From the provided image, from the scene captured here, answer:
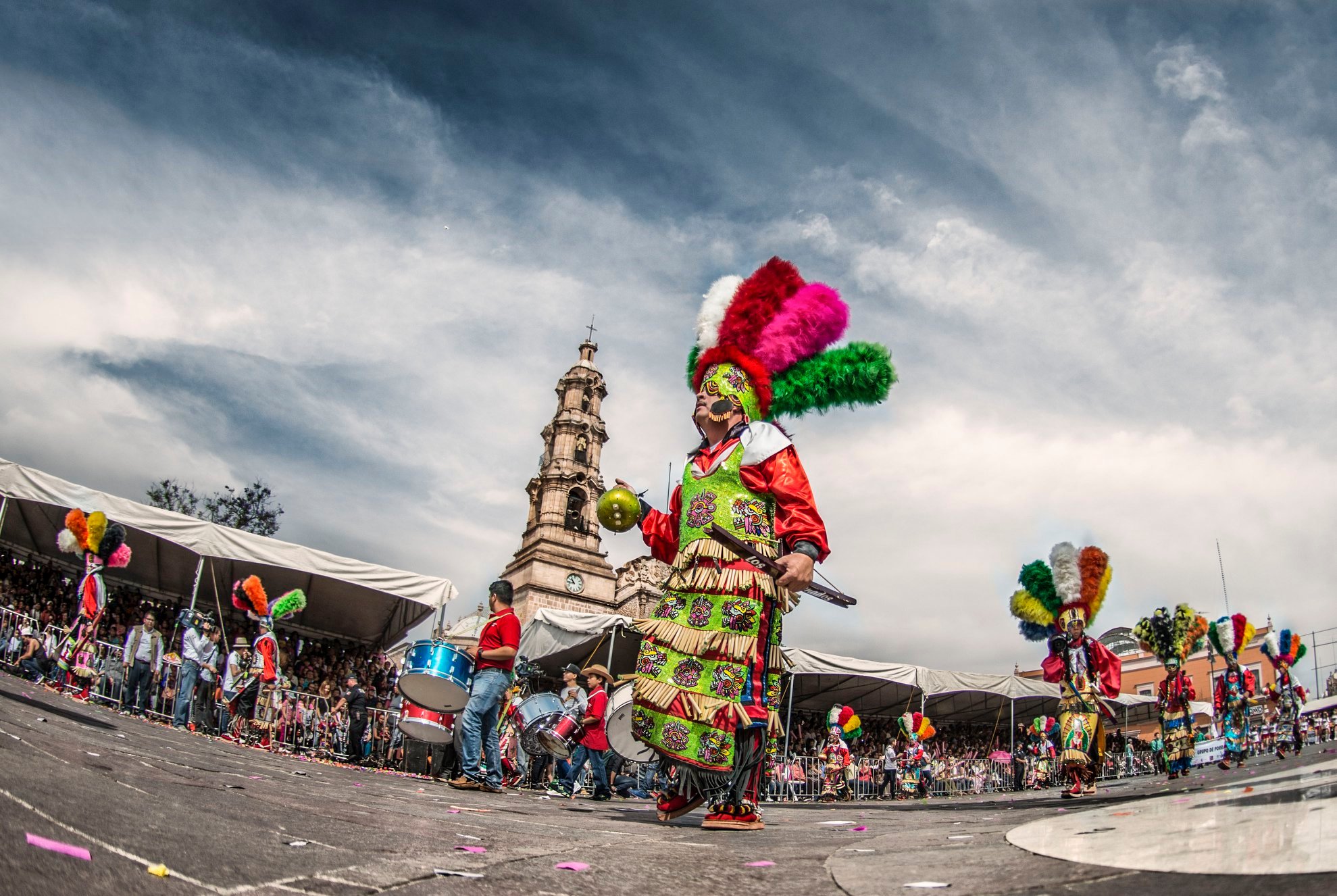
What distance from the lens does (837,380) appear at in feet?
15.9

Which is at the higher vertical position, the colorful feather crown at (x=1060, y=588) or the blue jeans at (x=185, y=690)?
the colorful feather crown at (x=1060, y=588)

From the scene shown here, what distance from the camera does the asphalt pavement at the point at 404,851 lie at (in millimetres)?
1420

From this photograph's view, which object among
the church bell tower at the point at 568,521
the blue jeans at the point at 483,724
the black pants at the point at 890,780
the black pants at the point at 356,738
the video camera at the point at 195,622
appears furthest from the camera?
the church bell tower at the point at 568,521

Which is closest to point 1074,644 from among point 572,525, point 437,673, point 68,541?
point 437,673

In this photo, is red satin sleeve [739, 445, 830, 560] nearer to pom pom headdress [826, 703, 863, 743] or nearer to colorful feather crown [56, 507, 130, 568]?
Result: colorful feather crown [56, 507, 130, 568]

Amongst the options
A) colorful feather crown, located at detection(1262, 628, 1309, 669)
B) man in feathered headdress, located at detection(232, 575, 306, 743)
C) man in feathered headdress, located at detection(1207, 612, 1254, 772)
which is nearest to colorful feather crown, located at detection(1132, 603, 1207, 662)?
man in feathered headdress, located at detection(1207, 612, 1254, 772)

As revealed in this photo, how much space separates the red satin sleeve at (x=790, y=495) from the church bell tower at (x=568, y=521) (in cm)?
4496

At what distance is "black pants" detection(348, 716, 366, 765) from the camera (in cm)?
1224

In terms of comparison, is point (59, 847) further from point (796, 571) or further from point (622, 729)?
point (622, 729)

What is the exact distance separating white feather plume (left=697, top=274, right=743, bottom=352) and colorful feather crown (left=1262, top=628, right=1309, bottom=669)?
23604 millimetres

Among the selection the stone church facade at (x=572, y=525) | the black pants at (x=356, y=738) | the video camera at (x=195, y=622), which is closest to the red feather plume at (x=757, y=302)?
the black pants at (x=356, y=738)

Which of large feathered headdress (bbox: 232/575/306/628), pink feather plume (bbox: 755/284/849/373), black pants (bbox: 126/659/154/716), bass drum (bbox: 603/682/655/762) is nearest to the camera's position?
pink feather plume (bbox: 755/284/849/373)

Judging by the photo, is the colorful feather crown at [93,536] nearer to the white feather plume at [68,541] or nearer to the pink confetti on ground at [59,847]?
the white feather plume at [68,541]

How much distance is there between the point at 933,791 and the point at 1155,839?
20262mm
